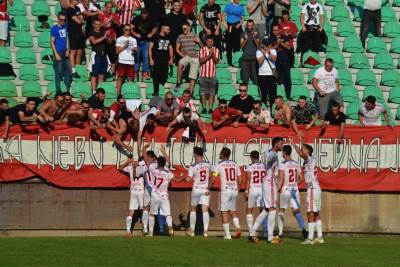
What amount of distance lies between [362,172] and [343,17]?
6.60 meters

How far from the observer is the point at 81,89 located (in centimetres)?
2984

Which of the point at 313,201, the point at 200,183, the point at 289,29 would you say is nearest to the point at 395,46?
the point at 289,29

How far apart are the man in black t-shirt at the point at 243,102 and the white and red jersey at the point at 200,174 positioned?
1.99m

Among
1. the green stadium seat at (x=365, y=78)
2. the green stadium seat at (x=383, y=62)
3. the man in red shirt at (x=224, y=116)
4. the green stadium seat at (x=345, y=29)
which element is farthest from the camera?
the green stadium seat at (x=345, y=29)

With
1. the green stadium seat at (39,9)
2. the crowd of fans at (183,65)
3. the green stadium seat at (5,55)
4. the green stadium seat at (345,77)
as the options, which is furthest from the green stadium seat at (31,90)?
the green stadium seat at (345,77)

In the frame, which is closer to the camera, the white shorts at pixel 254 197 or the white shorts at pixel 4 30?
the white shorts at pixel 254 197

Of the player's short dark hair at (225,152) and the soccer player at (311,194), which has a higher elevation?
the player's short dark hair at (225,152)

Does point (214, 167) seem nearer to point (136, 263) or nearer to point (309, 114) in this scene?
point (309, 114)

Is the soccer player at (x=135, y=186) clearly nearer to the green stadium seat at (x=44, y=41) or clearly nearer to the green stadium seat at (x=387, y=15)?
the green stadium seat at (x=44, y=41)

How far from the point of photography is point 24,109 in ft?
90.8

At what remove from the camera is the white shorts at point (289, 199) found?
2681 cm

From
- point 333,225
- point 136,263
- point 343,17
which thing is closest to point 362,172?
point 333,225

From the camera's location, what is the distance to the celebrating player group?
26.2 meters

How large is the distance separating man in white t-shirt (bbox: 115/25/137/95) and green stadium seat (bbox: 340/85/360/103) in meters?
5.51
